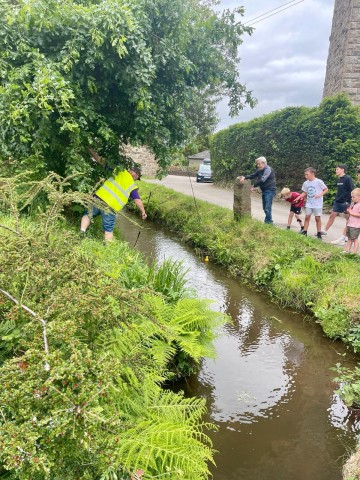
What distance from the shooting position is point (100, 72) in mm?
6605

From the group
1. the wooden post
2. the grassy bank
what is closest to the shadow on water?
the grassy bank

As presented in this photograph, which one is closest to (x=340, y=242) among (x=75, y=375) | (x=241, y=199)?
(x=241, y=199)

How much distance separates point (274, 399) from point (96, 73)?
5.92 meters

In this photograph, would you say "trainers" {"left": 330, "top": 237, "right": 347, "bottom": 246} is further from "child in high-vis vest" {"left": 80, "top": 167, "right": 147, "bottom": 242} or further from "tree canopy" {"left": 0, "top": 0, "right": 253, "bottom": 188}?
"child in high-vis vest" {"left": 80, "top": 167, "right": 147, "bottom": 242}

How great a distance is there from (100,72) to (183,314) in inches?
188

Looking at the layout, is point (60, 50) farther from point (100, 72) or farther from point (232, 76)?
point (232, 76)

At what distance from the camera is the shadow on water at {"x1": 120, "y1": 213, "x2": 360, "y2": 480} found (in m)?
3.29

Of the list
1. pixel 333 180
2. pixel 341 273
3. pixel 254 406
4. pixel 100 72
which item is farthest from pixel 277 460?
pixel 333 180

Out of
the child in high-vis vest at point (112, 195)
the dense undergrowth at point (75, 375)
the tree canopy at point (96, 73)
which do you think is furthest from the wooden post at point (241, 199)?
the dense undergrowth at point (75, 375)

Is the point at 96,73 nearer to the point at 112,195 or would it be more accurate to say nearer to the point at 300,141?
the point at 112,195

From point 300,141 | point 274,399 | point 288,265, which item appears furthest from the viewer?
point 300,141

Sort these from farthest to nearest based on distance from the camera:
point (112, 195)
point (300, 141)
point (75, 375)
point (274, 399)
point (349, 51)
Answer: point (349, 51) < point (300, 141) < point (112, 195) < point (274, 399) < point (75, 375)

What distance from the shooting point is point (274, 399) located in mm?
4137

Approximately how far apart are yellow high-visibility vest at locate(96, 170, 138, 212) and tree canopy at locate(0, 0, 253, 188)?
13.7 inches
